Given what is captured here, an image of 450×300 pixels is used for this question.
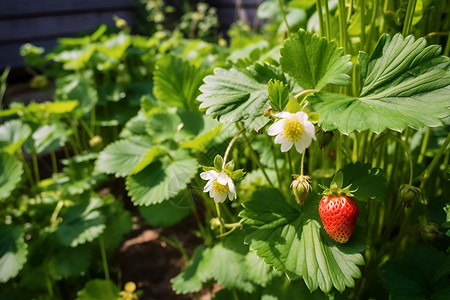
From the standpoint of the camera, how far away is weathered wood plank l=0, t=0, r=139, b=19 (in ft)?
9.53

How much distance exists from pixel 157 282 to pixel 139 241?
0.23 meters

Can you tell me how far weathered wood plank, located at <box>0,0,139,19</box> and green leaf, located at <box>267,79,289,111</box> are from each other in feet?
10.5

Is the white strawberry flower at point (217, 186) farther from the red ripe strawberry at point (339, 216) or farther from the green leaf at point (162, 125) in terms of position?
the green leaf at point (162, 125)

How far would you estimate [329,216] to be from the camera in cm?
52

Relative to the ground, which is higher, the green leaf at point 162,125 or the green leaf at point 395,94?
the green leaf at point 395,94

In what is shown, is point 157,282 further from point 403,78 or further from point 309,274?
point 403,78

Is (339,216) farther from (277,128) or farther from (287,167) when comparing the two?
(287,167)

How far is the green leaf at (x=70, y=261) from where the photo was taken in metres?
1.07

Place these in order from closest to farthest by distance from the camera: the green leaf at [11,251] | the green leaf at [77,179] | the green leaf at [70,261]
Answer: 1. the green leaf at [11,251]
2. the green leaf at [70,261]
3. the green leaf at [77,179]

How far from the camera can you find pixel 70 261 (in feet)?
3.57

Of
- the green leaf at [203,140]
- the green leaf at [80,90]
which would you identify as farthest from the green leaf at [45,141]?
the green leaf at [203,140]

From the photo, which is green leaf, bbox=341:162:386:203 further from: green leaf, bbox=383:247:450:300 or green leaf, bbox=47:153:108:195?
green leaf, bbox=47:153:108:195

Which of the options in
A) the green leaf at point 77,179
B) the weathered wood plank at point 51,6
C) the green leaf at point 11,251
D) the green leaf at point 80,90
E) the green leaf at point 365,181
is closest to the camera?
the green leaf at point 365,181

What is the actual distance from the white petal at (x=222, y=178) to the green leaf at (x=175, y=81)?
1.55 ft
